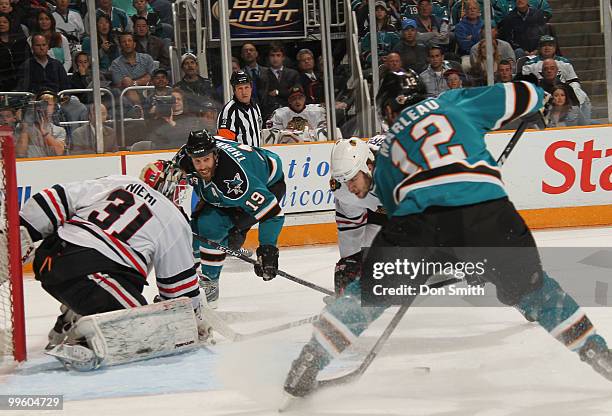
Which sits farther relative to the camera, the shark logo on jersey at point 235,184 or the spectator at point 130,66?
the spectator at point 130,66

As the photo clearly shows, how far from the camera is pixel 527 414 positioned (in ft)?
8.55

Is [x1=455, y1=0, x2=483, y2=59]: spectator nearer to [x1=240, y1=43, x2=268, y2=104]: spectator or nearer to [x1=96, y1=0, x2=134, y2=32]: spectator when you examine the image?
[x1=240, y1=43, x2=268, y2=104]: spectator

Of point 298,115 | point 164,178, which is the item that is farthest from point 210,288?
point 298,115

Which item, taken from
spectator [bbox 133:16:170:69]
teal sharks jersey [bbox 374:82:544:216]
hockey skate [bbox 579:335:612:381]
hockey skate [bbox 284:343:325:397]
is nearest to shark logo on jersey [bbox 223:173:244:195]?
teal sharks jersey [bbox 374:82:544:216]

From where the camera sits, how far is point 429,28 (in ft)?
23.4

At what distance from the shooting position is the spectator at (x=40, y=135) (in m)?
6.13

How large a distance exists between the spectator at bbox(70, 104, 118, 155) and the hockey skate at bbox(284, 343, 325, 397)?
156 inches

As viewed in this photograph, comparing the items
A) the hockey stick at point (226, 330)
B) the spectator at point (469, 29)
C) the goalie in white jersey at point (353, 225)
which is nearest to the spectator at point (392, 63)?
the spectator at point (469, 29)

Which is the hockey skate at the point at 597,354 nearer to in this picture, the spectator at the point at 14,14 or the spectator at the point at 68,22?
the spectator at the point at 68,22

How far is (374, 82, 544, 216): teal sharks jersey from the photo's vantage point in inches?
104

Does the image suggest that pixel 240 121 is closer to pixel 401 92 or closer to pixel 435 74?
pixel 435 74

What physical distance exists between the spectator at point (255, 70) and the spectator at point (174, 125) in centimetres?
52

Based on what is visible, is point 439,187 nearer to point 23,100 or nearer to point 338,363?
point 338,363

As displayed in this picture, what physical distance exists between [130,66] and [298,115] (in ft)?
3.90
